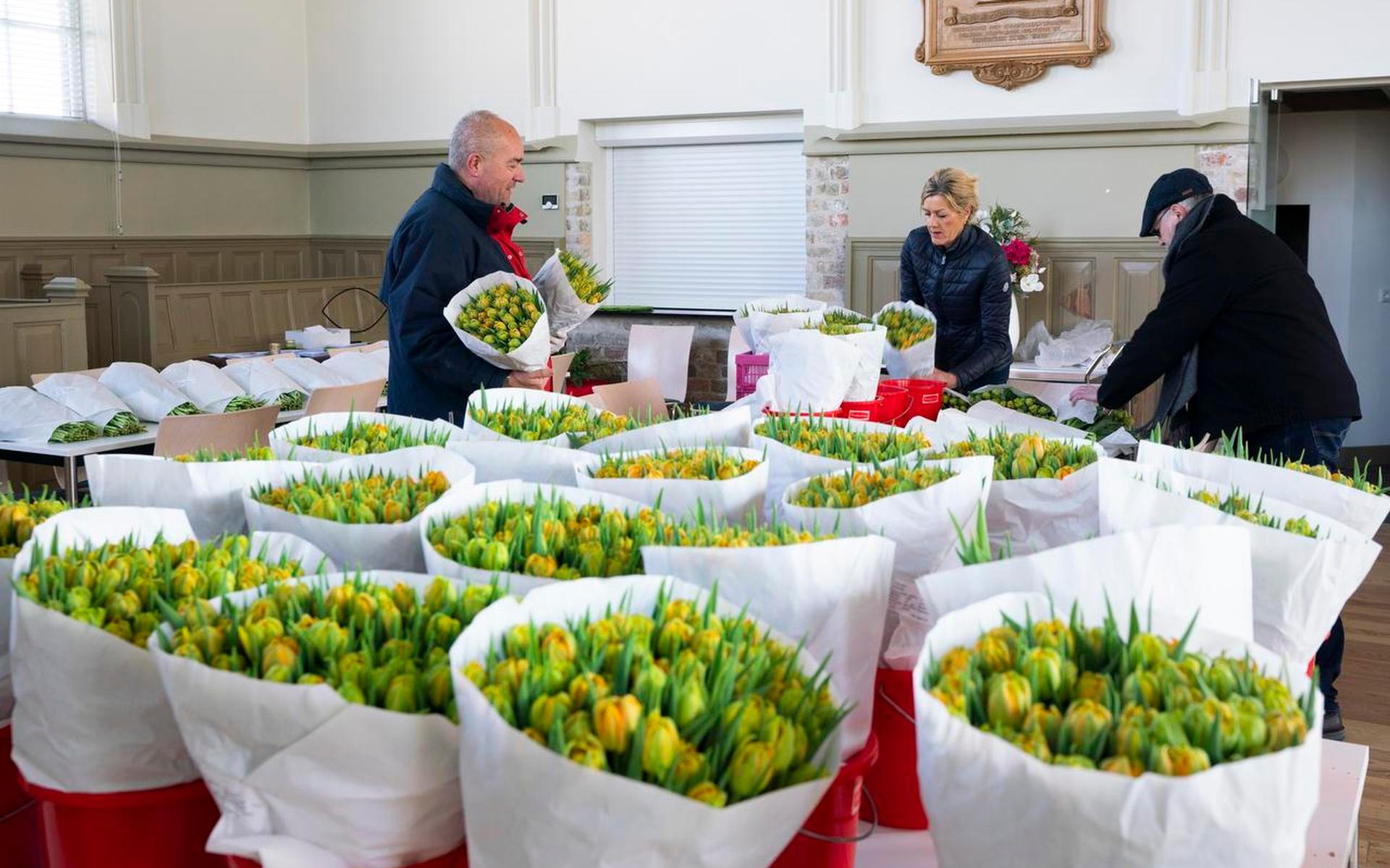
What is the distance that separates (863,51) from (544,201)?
111 inches

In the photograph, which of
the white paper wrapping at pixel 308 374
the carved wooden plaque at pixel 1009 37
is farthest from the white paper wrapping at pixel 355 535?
the carved wooden plaque at pixel 1009 37

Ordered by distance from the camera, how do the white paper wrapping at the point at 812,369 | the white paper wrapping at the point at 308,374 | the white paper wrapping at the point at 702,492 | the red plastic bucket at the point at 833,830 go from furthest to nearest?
the white paper wrapping at the point at 308,374
the white paper wrapping at the point at 812,369
the white paper wrapping at the point at 702,492
the red plastic bucket at the point at 833,830

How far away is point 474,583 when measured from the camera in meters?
1.48

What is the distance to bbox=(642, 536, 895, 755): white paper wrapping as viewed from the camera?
4.71 ft

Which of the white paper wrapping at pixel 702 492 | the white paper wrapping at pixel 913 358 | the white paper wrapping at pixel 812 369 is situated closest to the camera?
the white paper wrapping at pixel 702 492

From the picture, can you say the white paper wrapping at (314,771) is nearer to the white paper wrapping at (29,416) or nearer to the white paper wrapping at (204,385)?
the white paper wrapping at (29,416)

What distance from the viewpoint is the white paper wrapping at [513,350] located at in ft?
11.2

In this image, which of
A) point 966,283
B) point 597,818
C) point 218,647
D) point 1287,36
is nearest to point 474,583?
point 218,647

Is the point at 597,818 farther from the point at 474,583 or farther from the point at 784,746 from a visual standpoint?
the point at 474,583

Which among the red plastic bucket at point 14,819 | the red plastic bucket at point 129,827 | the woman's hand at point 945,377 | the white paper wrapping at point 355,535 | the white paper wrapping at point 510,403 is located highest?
the white paper wrapping at point 510,403

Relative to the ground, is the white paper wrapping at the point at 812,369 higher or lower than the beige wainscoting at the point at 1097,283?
lower

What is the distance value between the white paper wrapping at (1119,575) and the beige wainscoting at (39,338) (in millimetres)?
7705

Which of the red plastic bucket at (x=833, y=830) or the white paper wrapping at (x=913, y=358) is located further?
the white paper wrapping at (x=913, y=358)

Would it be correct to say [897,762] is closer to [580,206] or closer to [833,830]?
[833,830]
